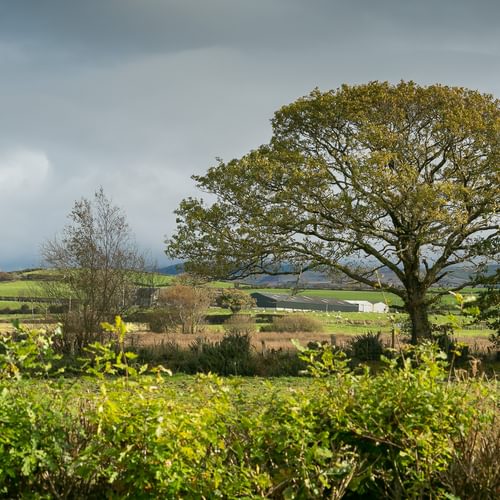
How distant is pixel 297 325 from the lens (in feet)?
126

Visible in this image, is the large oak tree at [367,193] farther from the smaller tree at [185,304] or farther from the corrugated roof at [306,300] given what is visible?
the corrugated roof at [306,300]

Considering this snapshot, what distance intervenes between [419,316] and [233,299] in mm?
31877

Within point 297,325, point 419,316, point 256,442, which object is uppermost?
point 256,442

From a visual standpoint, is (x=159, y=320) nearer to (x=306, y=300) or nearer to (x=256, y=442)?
(x=256, y=442)

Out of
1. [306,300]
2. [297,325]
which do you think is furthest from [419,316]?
[306,300]

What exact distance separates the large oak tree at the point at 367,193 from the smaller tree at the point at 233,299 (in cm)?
3084

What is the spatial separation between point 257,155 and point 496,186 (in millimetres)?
7444

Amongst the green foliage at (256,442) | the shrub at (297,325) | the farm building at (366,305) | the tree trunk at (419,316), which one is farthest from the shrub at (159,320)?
the farm building at (366,305)

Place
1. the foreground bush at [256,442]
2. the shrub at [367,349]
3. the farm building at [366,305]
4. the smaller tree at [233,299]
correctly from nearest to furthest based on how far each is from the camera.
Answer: the foreground bush at [256,442]
the shrub at [367,349]
the smaller tree at [233,299]
the farm building at [366,305]

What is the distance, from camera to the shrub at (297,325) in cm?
3775

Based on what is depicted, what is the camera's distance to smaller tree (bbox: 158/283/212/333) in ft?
126

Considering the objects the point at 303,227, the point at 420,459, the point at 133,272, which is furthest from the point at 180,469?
the point at 133,272

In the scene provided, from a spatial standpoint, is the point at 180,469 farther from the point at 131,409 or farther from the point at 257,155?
the point at 257,155

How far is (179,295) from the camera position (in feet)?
130
